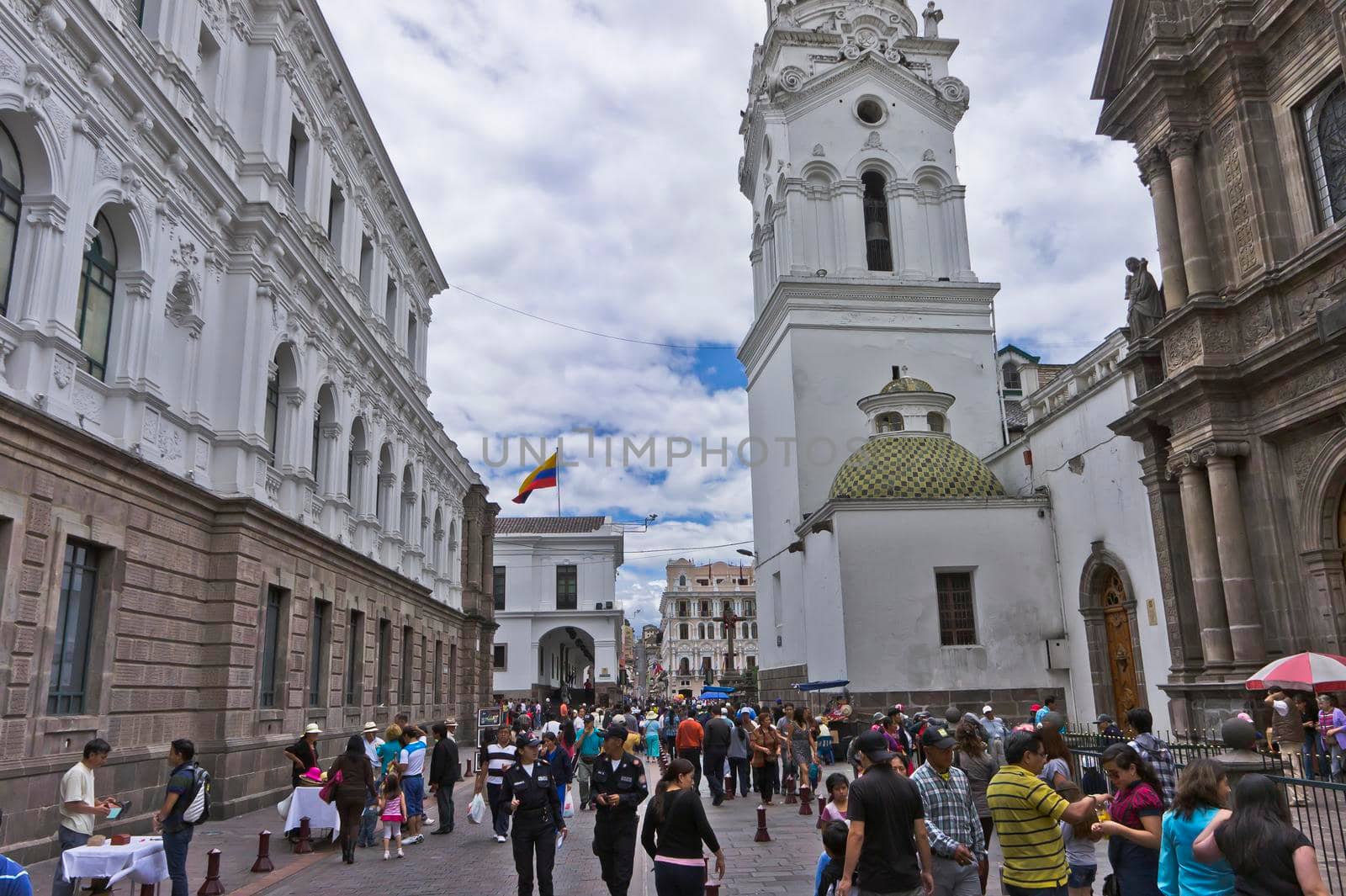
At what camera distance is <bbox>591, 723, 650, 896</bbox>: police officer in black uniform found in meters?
8.55

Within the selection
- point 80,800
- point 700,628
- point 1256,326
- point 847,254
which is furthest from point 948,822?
point 700,628

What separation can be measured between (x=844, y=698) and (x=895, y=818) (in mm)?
19864

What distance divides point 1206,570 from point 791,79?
28023 mm

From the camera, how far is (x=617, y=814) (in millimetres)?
8648

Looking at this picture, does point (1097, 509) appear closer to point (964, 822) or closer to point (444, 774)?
point (444, 774)

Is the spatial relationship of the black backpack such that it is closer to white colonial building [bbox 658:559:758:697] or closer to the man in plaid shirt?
the man in plaid shirt

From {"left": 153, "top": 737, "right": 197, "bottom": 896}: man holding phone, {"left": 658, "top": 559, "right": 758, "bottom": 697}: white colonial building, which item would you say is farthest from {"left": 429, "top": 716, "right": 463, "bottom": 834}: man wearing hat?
{"left": 658, "top": 559, "right": 758, "bottom": 697}: white colonial building

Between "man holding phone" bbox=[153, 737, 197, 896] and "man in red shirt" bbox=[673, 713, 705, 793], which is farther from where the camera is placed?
"man in red shirt" bbox=[673, 713, 705, 793]

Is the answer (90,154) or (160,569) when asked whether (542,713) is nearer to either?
(160,569)

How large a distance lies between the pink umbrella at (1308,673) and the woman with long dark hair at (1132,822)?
807cm

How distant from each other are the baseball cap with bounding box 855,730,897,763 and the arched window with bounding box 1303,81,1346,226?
46.0 ft


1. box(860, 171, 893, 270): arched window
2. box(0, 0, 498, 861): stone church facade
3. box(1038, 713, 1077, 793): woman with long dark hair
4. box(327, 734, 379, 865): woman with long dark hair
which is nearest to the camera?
box(1038, 713, 1077, 793): woman with long dark hair

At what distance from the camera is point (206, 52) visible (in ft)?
56.3

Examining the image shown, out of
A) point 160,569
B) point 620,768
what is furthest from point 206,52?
point 620,768
